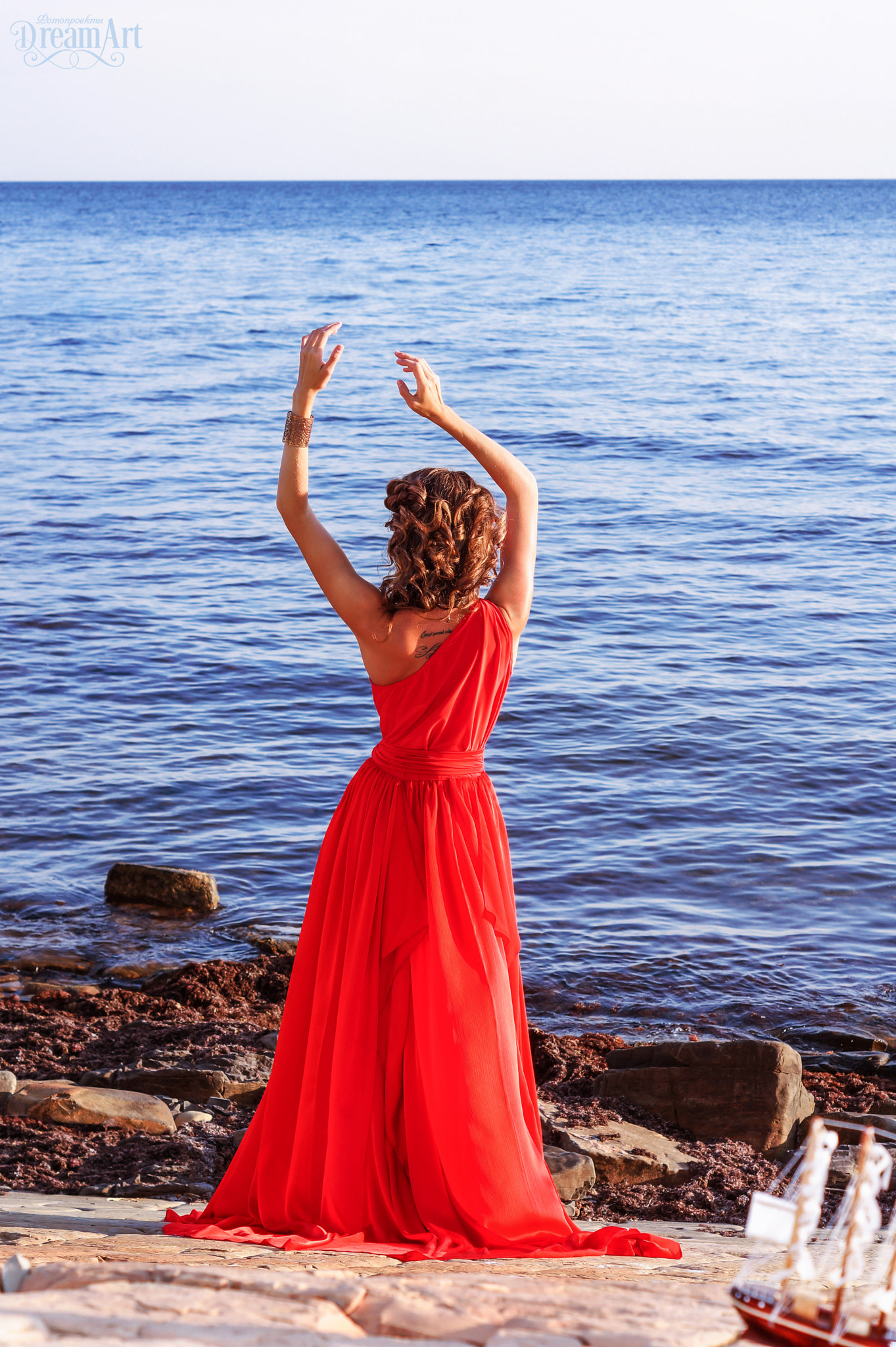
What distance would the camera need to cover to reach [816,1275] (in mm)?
1820

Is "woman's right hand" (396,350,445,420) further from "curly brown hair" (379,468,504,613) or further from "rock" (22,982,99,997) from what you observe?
"rock" (22,982,99,997)

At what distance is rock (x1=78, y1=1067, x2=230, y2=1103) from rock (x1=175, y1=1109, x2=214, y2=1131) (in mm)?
232

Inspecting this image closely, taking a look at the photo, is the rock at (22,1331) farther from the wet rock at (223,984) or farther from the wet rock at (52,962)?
the wet rock at (52,962)

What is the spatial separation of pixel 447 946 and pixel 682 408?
77.3ft

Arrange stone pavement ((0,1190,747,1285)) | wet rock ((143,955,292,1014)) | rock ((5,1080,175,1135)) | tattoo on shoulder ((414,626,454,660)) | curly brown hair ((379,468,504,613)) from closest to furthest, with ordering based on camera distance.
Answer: stone pavement ((0,1190,747,1285))
curly brown hair ((379,468,504,613))
tattoo on shoulder ((414,626,454,660))
rock ((5,1080,175,1135))
wet rock ((143,955,292,1014))

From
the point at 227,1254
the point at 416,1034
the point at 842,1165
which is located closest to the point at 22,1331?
the point at 227,1254

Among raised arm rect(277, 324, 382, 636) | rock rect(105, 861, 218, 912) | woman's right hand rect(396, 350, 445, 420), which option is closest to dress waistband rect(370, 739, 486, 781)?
raised arm rect(277, 324, 382, 636)

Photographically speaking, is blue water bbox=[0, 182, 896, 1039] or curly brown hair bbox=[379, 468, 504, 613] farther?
blue water bbox=[0, 182, 896, 1039]

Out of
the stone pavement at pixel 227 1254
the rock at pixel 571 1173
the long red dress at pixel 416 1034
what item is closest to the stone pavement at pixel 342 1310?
the stone pavement at pixel 227 1254

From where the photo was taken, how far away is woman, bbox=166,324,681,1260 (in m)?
3.26

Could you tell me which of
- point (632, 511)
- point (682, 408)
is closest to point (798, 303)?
point (682, 408)

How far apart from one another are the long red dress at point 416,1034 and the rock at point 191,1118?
65.1 inches

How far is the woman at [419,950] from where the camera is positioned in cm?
326

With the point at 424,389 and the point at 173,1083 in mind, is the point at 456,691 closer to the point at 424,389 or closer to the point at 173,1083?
the point at 424,389
